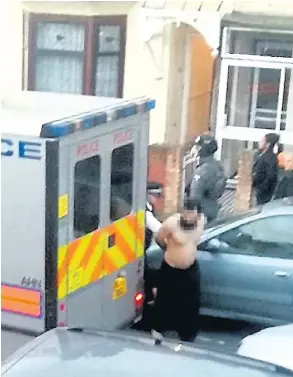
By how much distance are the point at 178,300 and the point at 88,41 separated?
20.1 ft

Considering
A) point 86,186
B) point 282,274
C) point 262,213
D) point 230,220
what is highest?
point 86,186

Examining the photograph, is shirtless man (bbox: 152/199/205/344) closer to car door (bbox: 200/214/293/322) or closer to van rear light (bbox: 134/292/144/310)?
van rear light (bbox: 134/292/144/310)

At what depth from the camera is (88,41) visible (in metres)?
11.8

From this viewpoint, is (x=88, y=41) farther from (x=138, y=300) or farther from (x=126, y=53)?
(x=138, y=300)

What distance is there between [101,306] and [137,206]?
84cm

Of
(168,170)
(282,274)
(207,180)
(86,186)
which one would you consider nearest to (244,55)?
(168,170)

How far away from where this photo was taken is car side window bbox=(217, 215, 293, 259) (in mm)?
7098

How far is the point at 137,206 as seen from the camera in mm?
6496

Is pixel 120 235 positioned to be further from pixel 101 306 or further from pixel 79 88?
pixel 79 88

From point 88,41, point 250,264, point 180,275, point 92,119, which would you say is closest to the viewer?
point 92,119

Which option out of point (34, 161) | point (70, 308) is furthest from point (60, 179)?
point (70, 308)

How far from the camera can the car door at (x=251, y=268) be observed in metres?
7.02

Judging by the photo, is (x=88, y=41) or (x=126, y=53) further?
(x=126, y=53)

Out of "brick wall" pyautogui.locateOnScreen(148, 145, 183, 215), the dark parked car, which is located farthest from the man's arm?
"brick wall" pyautogui.locateOnScreen(148, 145, 183, 215)
